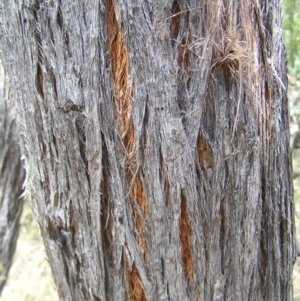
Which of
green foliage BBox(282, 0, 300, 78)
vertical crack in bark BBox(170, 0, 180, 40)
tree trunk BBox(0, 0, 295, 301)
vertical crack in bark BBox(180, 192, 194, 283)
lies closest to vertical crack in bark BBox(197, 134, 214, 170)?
tree trunk BBox(0, 0, 295, 301)

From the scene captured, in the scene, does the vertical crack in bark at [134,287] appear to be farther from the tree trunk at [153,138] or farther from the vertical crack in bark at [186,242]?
the vertical crack in bark at [186,242]

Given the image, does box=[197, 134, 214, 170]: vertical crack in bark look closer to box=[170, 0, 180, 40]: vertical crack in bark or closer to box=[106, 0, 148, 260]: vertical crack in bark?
box=[106, 0, 148, 260]: vertical crack in bark

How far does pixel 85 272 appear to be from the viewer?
1217 mm

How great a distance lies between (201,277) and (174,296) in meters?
0.09

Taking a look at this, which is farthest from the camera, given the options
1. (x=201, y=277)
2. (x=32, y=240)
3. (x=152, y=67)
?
(x=32, y=240)

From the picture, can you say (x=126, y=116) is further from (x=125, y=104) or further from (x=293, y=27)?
(x=293, y=27)

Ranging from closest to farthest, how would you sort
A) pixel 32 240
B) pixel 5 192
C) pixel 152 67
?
pixel 152 67 → pixel 5 192 → pixel 32 240

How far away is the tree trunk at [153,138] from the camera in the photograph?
3.55 feet

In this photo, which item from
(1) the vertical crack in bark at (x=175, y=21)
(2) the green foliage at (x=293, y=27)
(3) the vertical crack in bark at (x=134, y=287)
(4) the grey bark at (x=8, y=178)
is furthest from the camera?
(2) the green foliage at (x=293, y=27)

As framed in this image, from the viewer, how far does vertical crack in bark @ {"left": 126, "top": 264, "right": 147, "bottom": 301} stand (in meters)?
1.19

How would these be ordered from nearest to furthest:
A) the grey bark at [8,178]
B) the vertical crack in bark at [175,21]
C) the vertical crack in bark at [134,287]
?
the vertical crack in bark at [175,21] < the vertical crack in bark at [134,287] < the grey bark at [8,178]

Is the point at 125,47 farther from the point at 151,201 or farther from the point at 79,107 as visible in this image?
the point at 151,201

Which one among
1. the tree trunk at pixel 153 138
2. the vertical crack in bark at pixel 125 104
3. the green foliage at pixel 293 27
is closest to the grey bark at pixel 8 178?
the tree trunk at pixel 153 138

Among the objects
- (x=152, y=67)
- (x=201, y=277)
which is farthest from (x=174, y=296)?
(x=152, y=67)
